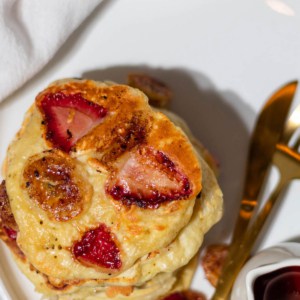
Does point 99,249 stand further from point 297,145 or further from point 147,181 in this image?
point 297,145

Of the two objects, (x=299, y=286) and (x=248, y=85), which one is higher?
(x=248, y=85)

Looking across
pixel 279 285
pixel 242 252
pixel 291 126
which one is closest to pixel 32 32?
pixel 291 126

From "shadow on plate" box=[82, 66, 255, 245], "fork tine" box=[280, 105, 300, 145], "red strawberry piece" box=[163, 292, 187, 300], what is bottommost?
"red strawberry piece" box=[163, 292, 187, 300]

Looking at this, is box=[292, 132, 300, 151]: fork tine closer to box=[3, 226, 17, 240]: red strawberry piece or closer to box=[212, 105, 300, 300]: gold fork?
box=[212, 105, 300, 300]: gold fork

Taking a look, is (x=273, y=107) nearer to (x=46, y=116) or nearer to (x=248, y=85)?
(x=248, y=85)

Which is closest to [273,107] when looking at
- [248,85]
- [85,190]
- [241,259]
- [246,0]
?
[248,85]

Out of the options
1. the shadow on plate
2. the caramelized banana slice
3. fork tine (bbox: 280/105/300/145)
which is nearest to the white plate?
the shadow on plate
